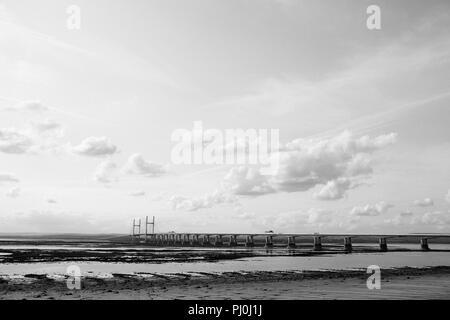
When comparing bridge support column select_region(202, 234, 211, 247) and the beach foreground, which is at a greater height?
the beach foreground

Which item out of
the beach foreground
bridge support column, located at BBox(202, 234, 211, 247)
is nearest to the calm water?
the beach foreground

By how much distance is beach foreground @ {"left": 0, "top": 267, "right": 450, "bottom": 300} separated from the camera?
21.3m

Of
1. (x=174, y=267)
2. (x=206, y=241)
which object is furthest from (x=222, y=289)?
(x=206, y=241)

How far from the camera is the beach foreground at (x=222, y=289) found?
69.8 feet

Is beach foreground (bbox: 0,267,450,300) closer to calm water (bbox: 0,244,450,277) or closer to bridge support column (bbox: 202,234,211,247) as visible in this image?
calm water (bbox: 0,244,450,277)

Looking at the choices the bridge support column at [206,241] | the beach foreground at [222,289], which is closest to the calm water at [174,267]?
the beach foreground at [222,289]

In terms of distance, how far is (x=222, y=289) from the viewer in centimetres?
2439

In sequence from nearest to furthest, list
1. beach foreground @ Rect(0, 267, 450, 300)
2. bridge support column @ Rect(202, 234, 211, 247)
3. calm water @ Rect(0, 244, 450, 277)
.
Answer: beach foreground @ Rect(0, 267, 450, 300)
calm water @ Rect(0, 244, 450, 277)
bridge support column @ Rect(202, 234, 211, 247)
